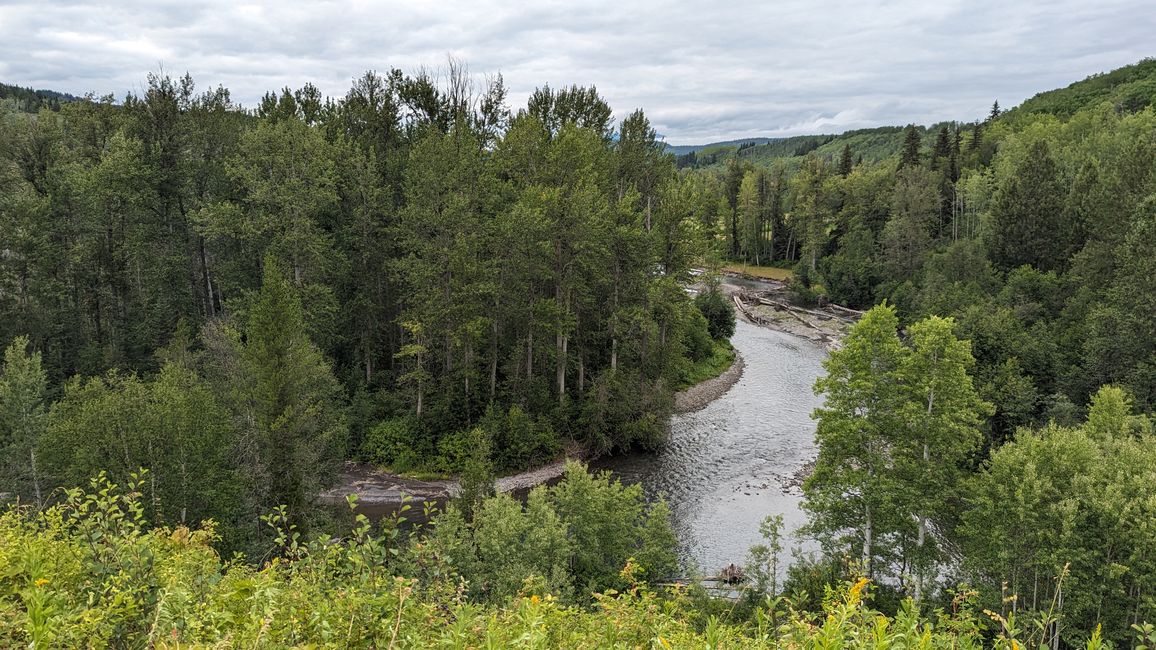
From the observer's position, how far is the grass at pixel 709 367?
157 feet

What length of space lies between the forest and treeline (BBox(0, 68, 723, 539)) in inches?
8.2

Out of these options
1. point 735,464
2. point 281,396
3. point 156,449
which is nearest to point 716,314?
point 735,464

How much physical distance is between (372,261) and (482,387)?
1054cm

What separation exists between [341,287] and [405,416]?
9372 millimetres

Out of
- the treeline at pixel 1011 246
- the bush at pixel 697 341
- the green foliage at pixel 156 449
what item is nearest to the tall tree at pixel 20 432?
the green foliage at pixel 156 449

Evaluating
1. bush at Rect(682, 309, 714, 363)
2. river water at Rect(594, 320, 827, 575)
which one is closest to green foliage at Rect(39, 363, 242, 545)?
river water at Rect(594, 320, 827, 575)

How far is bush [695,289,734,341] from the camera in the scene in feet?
190

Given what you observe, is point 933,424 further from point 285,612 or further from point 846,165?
point 846,165

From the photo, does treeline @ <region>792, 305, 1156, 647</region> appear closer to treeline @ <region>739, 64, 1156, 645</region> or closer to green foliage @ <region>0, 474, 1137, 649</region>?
treeline @ <region>739, 64, 1156, 645</region>

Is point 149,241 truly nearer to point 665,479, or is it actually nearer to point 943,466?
point 665,479

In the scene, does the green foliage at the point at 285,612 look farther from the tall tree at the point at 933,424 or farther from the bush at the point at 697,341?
the bush at the point at 697,341

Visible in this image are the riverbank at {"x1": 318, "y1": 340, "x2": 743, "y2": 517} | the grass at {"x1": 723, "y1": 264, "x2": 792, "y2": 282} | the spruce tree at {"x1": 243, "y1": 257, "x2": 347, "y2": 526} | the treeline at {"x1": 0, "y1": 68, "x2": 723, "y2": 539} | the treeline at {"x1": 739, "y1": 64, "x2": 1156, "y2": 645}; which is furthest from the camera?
the grass at {"x1": 723, "y1": 264, "x2": 792, "y2": 282}

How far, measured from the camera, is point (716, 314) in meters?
58.1

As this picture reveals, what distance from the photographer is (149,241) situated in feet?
116
